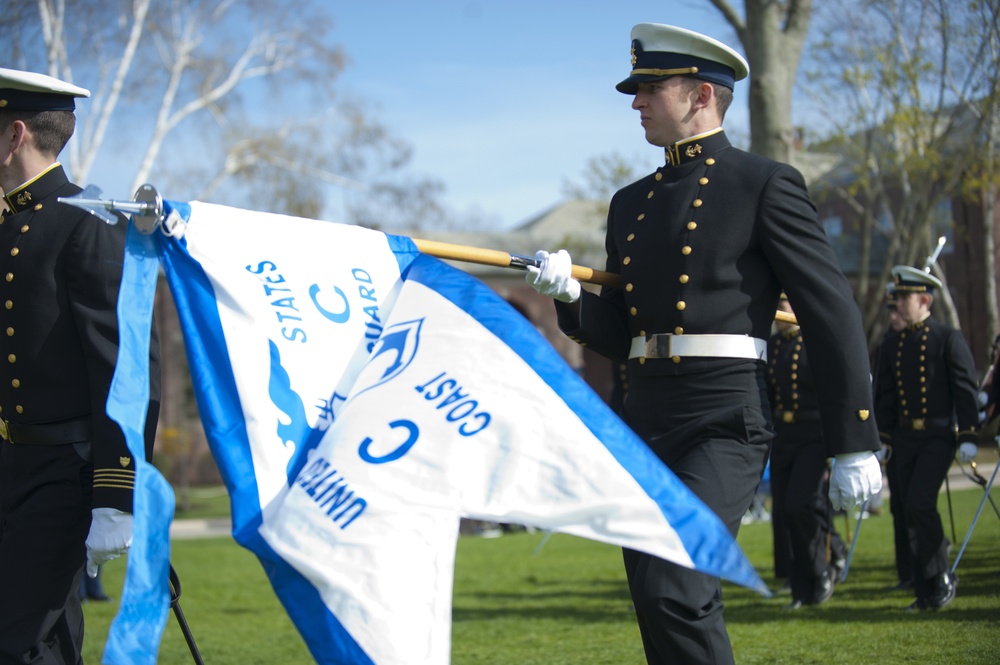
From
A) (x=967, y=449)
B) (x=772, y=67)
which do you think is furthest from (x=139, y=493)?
(x=772, y=67)

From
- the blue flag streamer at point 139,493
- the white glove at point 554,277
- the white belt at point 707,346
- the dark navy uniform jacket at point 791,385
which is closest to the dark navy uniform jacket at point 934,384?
the dark navy uniform jacket at point 791,385

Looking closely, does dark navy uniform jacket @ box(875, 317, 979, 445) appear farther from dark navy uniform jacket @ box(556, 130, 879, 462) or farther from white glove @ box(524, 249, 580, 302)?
white glove @ box(524, 249, 580, 302)

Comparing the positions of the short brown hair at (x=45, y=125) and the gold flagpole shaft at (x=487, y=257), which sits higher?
the short brown hair at (x=45, y=125)

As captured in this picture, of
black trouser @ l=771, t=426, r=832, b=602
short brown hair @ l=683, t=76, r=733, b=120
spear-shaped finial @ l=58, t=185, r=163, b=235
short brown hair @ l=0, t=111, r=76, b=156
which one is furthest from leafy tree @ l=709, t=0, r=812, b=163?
spear-shaped finial @ l=58, t=185, r=163, b=235

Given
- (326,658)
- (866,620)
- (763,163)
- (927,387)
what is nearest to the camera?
(326,658)

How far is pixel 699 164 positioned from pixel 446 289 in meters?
1.07

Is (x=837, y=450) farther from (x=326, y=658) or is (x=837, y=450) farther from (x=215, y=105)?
(x=215, y=105)

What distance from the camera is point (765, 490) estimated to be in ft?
59.3

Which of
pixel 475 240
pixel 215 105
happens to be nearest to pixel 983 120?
pixel 215 105

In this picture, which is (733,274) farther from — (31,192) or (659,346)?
(31,192)

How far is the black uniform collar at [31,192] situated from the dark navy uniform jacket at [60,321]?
0.15 metres

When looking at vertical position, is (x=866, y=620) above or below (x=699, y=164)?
below

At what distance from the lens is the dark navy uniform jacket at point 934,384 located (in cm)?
865

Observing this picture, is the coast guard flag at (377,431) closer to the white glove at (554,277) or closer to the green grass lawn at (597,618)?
the white glove at (554,277)
